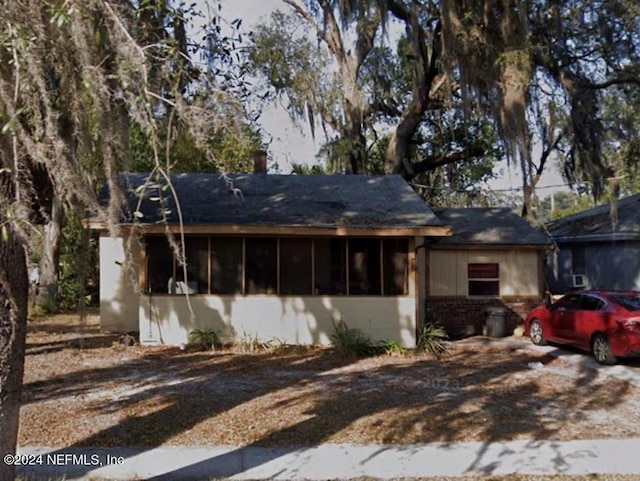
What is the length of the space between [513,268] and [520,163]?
2898 millimetres

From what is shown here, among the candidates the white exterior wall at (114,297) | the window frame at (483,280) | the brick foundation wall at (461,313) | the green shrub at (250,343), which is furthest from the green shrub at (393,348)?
the white exterior wall at (114,297)

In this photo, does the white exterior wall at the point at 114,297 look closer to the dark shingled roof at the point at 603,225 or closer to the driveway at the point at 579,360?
the driveway at the point at 579,360

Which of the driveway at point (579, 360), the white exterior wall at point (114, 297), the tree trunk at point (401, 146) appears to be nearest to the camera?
the driveway at point (579, 360)

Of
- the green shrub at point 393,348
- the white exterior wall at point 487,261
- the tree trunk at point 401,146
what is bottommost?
the green shrub at point 393,348

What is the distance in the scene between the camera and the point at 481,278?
15.8m

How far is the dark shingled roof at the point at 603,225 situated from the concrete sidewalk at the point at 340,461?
11.2 m

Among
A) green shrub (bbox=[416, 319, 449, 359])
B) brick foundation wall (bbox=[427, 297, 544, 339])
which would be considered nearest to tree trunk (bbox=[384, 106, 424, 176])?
brick foundation wall (bbox=[427, 297, 544, 339])

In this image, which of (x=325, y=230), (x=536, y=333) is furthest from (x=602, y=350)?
(x=325, y=230)

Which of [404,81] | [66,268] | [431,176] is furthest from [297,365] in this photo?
[431,176]

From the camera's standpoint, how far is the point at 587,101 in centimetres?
1593

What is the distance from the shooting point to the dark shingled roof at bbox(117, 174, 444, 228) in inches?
508

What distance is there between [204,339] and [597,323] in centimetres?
779

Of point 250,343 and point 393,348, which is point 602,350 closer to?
point 393,348

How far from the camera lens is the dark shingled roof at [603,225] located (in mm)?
17031
